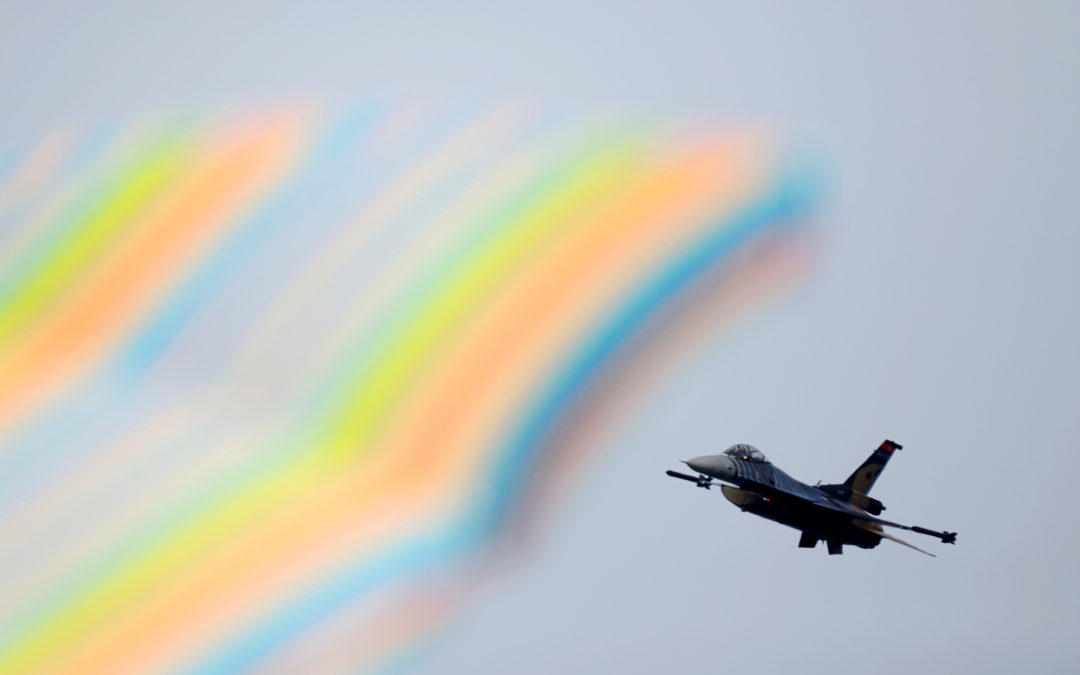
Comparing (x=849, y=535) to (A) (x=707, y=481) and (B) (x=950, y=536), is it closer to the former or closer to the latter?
(B) (x=950, y=536)

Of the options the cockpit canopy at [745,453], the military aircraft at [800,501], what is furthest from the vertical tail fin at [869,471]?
the cockpit canopy at [745,453]

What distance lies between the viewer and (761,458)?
14188 cm

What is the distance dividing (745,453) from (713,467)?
520cm

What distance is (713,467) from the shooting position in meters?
137

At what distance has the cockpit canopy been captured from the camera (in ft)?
462

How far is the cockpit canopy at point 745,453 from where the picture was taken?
14088cm

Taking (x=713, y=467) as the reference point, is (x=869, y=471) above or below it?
above

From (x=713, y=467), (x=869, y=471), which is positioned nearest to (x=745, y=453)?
(x=713, y=467)

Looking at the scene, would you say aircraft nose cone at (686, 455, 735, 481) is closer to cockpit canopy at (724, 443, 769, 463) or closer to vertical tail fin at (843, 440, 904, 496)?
cockpit canopy at (724, 443, 769, 463)

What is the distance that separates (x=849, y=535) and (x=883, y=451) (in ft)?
45.3

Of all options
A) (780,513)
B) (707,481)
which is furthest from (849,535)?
(707,481)

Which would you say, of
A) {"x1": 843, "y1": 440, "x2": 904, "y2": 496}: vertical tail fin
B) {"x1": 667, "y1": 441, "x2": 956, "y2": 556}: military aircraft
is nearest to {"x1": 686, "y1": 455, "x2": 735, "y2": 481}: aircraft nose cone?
{"x1": 667, "y1": 441, "x2": 956, "y2": 556}: military aircraft

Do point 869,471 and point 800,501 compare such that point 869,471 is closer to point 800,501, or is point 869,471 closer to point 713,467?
point 800,501

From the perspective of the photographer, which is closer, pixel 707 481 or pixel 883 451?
pixel 707 481
